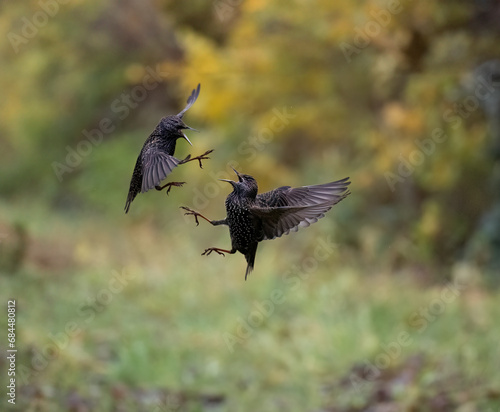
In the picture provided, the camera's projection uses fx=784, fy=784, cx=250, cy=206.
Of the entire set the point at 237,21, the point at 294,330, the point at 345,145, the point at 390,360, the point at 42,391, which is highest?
the point at 237,21

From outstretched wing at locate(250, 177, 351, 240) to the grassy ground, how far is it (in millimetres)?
3714

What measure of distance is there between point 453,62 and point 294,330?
2828 mm

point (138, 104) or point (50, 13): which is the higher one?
point (50, 13)

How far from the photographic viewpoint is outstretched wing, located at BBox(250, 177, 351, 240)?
45.6 inches

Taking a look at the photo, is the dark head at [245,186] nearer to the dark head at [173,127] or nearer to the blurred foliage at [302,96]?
the dark head at [173,127]

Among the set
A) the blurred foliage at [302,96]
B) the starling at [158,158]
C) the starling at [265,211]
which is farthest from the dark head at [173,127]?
the blurred foliage at [302,96]

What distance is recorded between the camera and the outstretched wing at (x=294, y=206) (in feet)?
3.80

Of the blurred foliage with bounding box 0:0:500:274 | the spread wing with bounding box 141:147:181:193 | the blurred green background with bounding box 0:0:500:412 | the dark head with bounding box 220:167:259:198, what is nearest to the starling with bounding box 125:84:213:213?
the spread wing with bounding box 141:147:181:193

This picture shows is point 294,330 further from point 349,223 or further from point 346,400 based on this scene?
point 349,223

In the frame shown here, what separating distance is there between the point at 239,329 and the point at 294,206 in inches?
207

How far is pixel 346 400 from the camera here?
5.47m

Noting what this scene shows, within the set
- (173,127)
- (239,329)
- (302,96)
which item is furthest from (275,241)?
(173,127)

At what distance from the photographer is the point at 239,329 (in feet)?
20.8

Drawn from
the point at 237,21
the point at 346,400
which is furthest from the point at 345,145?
the point at 346,400
